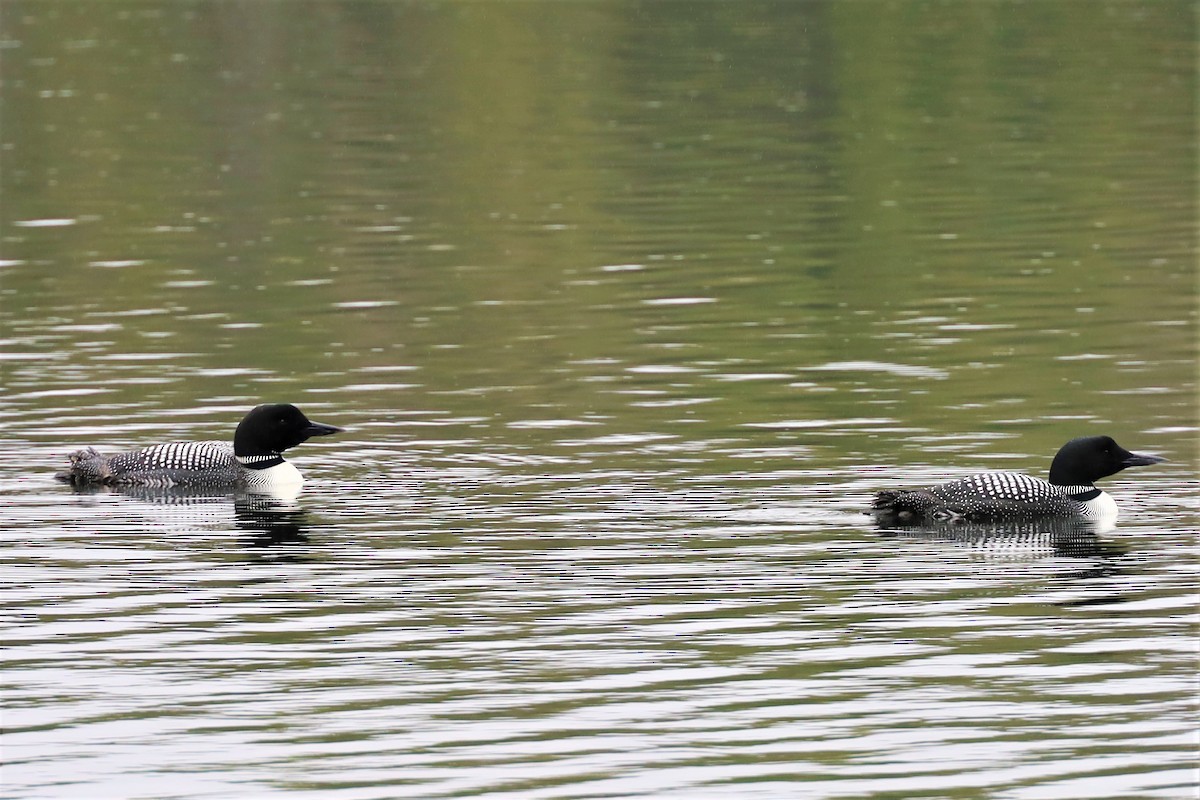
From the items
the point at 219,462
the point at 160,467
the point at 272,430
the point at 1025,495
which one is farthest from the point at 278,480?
the point at 1025,495

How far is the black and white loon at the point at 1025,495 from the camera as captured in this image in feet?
58.2

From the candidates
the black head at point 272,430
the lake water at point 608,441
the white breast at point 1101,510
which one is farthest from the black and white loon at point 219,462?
the white breast at point 1101,510

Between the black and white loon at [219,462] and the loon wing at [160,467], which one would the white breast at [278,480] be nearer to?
the black and white loon at [219,462]

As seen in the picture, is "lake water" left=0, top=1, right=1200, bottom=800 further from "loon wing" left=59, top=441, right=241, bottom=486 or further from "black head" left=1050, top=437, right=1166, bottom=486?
"black head" left=1050, top=437, right=1166, bottom=486

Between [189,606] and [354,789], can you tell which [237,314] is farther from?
[354,789]

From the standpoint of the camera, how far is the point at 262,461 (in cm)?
1994

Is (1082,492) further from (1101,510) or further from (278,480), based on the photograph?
(278,480)

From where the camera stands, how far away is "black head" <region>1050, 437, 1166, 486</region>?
18047 mm

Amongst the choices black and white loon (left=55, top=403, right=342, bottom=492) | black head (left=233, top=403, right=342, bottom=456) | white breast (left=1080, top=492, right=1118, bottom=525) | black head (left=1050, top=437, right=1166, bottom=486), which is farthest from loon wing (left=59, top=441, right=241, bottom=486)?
white breast (left=1080, top=492, right=1118, bottom=525)

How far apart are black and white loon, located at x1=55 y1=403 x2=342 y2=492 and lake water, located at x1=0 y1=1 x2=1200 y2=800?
27cm

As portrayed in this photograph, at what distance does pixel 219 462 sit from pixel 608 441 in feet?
10.8

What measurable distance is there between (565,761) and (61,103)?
151 feet

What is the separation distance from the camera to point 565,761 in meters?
12.4

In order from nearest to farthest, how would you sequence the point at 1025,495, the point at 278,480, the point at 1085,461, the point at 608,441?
1. the point at 1025,495
2. the point at 1085,461
3. the point at 278,480
4. the point at 608,441
